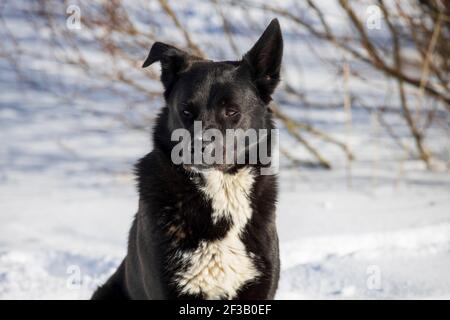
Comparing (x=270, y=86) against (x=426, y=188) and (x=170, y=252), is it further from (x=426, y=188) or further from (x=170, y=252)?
(x=426, y=188)

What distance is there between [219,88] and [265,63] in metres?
0.31

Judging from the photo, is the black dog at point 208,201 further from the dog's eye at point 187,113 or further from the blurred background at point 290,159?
the blurred background at point 290,159

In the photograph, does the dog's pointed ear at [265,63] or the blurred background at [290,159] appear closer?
the dog's pointed ear at [265,63]

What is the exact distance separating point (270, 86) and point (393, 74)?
3.53m

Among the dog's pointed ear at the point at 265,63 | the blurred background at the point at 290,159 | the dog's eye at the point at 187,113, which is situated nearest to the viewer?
the dog's eye at the point at 187,113

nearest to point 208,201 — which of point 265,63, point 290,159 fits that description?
point 265,63

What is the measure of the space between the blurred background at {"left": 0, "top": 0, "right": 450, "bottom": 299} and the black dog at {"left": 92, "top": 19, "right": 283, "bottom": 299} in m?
1.08

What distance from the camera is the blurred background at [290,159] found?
464cm

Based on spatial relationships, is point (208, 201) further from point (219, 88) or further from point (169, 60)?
point (169, 60)

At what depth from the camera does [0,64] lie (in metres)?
11.9

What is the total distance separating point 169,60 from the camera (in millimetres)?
3477

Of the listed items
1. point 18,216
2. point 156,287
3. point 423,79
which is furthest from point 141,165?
point 423,79

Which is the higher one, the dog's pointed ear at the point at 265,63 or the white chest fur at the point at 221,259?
the dog's pointed ear at the point at 265,63

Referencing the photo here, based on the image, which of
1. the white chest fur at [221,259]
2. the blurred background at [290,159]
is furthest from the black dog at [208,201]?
the blurred background at [290,159]
